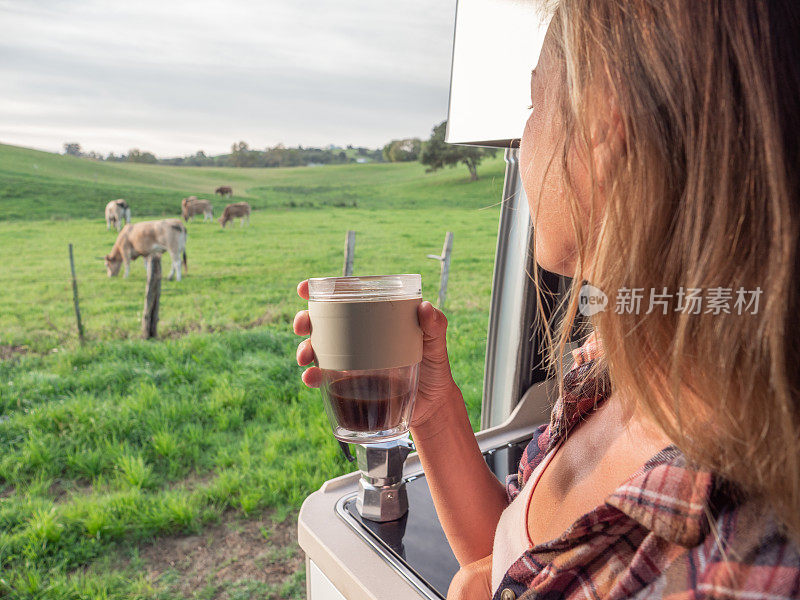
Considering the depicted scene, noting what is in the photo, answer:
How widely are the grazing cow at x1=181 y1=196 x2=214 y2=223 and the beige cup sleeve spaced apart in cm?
737

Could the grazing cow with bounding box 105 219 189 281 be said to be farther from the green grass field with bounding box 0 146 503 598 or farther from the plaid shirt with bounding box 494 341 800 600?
the plaid shirt with bounding box 494 341 800 600

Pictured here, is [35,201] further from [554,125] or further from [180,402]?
[554,125]

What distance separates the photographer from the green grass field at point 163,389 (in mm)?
1887

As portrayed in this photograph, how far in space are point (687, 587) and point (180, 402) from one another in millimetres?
2818

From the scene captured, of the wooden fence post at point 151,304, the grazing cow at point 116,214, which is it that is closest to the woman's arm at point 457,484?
the wooden fence post at point 151,304

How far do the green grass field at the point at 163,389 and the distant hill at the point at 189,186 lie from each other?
1.0 inches

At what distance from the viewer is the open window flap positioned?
0.83 metres

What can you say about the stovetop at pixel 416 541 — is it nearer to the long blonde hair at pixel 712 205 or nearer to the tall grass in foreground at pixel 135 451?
the long blonde hair at pixel 712 205

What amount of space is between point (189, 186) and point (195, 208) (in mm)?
369

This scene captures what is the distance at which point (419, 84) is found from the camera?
6.96 meters

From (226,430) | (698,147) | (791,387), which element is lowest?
(226,430)

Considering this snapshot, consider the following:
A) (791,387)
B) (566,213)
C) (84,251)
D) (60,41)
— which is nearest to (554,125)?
(566,213)

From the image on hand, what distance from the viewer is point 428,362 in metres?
0.73

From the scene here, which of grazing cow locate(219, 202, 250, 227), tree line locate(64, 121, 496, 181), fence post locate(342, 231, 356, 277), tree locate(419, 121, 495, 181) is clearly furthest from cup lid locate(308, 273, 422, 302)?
grazing cow locate(219, 202, 250, 227)
